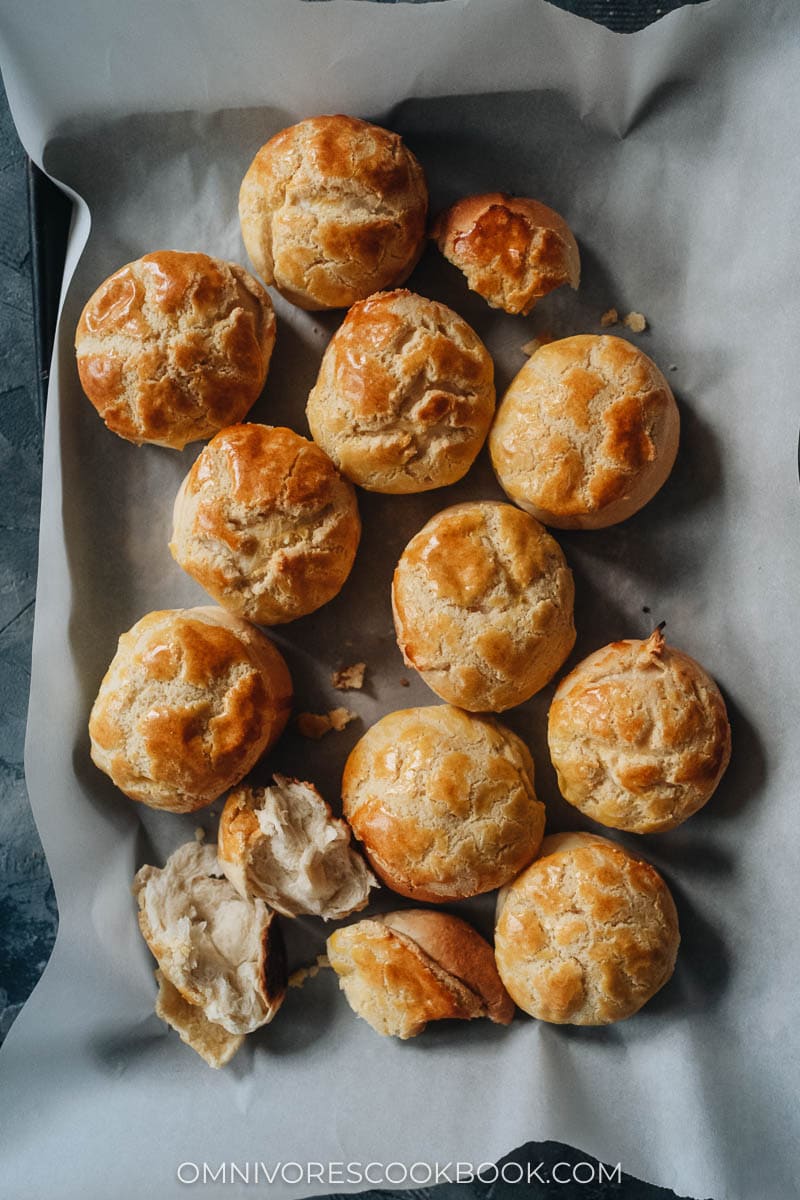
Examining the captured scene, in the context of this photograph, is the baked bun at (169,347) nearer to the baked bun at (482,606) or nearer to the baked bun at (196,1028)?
Result: the baked bun at (482,606)

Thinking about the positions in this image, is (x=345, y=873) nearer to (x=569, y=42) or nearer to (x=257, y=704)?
(x=257, y=704)

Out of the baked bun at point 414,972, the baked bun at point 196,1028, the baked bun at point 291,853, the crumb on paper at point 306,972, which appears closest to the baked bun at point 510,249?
the baked bun at point 291,853

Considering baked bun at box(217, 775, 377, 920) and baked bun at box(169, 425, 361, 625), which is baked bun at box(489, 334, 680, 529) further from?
baked bun at box(217, 775, 377, 920)

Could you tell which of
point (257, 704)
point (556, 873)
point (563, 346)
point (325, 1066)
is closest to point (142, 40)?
point (563, 346)

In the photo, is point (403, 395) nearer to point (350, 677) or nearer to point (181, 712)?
point (350, 677)

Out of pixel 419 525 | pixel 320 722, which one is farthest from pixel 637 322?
pixel 320 722

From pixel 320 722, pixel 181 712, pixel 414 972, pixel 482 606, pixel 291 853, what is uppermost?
pixel 482 606

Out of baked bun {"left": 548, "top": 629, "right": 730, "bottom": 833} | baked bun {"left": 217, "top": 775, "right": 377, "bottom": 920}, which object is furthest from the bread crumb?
baked bun {"left": 217, "top": 775, "right": 377, "bottom": 920}
